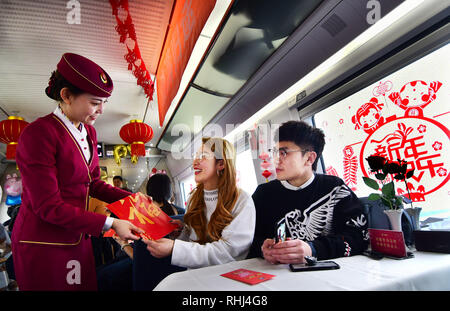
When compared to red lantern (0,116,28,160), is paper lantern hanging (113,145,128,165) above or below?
above

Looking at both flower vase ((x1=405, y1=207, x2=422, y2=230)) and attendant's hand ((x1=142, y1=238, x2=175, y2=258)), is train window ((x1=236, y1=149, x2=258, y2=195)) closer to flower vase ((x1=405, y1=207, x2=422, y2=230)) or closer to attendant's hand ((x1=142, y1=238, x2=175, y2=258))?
→ flower vase ((x1=405, y1=207, x2=422, y2=230))

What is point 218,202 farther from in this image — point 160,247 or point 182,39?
point 182,39

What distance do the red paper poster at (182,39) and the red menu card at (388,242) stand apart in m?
1.66

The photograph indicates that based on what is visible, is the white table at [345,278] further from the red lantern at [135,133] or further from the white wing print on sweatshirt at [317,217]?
the red lantern at [135,133]

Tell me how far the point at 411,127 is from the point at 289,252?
1.60 m

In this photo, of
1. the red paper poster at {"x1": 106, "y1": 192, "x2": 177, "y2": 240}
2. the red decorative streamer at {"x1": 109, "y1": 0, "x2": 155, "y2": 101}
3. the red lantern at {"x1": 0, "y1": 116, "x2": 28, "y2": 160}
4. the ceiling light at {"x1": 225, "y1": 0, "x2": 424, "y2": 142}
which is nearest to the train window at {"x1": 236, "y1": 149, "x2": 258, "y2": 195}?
the ceiling light at {"x1": 225, "y1": 0, "x2": 424, "y2": 142}

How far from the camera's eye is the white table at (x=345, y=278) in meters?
0.81

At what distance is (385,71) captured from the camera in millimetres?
1884

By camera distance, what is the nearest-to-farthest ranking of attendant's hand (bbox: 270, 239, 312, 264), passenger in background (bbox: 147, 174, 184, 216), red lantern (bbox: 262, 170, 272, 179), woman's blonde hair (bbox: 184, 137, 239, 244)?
attendant's hand (bbox: 270, 239, 312, 264), woman's blonde hair (bbox: 184, 137, 239, 244), passenger in background (bbox: 147, 174, 184, 216), red lantern (bbox: 262, 170, 272, 179)

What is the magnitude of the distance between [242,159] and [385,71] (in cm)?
302

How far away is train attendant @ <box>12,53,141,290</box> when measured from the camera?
118 cm

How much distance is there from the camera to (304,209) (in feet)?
5.28

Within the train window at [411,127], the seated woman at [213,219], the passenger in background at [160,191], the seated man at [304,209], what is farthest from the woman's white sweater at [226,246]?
the passenger in background at [160,191]
